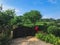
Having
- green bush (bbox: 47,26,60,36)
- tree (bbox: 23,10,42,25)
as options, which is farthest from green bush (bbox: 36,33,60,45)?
tree (bbox: 23,10,42,25)

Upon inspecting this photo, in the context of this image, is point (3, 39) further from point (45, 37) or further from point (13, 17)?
point (13, 17)

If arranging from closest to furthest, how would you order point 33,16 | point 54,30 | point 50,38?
point 50,38 → point 54,30 → point 33,16

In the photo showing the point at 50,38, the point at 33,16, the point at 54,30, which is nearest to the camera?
the point at 50,38

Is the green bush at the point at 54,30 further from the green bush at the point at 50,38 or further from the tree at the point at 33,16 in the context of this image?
the tree at the point at 33,16

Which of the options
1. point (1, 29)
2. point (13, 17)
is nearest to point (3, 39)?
point (1, 29)

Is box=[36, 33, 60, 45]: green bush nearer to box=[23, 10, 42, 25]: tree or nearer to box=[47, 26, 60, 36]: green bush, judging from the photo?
box=[47, 26, 60, 36]: green bush

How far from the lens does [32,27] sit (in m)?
23.6

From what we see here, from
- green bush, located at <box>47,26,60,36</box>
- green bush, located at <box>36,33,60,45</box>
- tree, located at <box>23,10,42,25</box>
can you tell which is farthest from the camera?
tree, located at <box>23,10,42,25</box>

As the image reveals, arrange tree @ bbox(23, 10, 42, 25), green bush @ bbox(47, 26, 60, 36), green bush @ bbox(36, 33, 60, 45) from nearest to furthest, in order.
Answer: green bush @ bbox(36, 33, 60, 45) < green bush @ bbox(47, 26, 60, 36) < tree @ bbox(23, 10, 42, 25)

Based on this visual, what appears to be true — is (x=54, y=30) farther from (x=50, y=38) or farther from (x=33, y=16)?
(x=33, y=16)

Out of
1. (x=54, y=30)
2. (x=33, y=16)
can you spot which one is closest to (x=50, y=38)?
(x=54, y=30)

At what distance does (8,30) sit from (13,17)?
17.9ft

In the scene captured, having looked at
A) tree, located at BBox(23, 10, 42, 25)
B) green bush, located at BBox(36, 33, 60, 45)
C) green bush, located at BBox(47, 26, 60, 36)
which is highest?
tree, located at BBox(23, 10, 42, 25)

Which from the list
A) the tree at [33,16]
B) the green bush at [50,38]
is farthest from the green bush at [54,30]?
the tree at [33,16]
